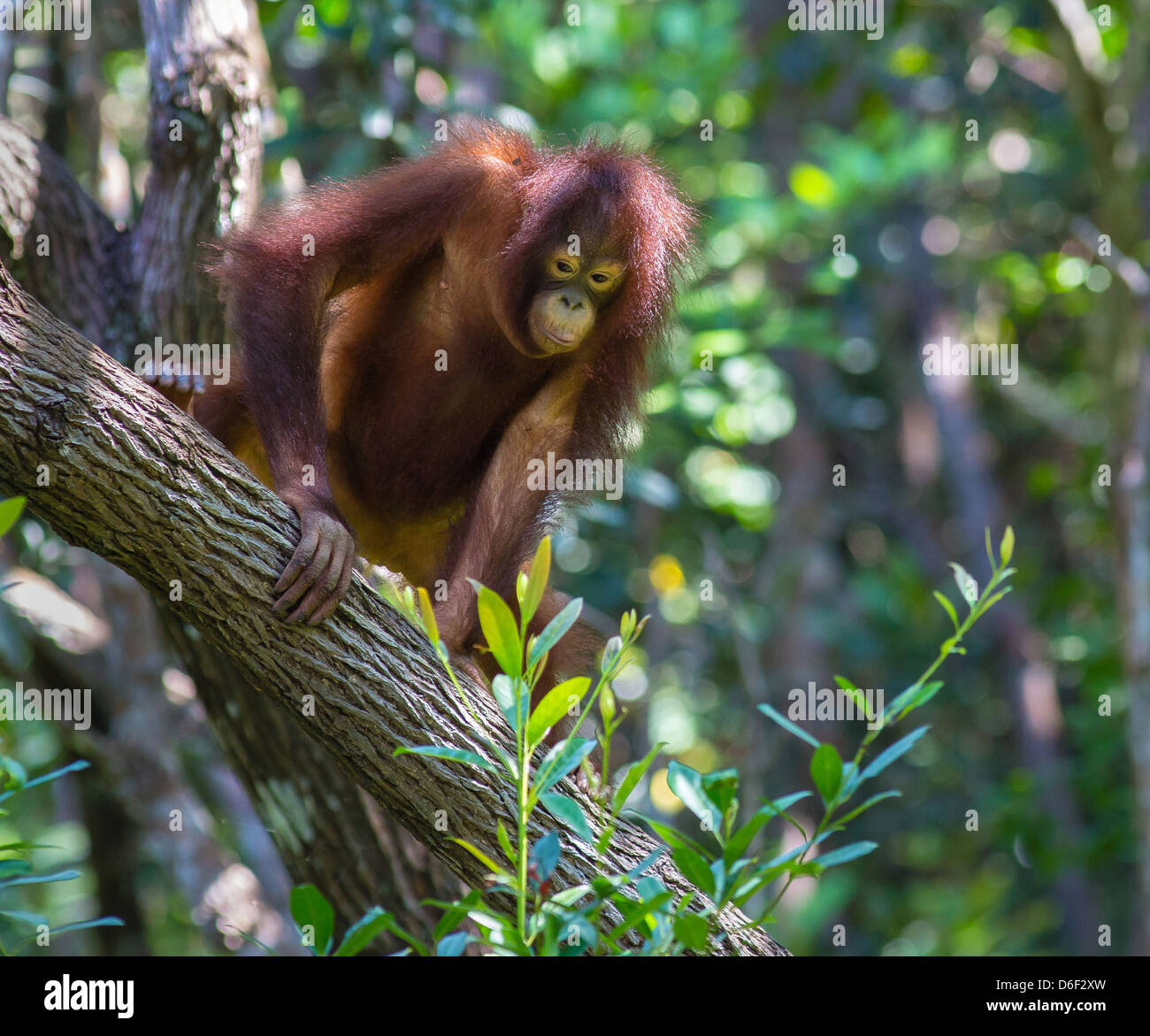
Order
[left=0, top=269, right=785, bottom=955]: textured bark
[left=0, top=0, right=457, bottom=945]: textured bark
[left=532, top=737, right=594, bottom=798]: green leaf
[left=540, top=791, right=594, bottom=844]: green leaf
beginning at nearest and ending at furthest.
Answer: [left=532, top=737, right=594, bottom=798]: green leaf < [left=540, top=791, right=594, bottom=844]: green leaf < [left=0, top=269, right=785, bottom=955]: textured bark < [left=0, top=0, right=457, bottom=945]: textured bark

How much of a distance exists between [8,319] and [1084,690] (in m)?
7.68

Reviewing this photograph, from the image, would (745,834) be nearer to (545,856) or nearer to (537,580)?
(545,856)

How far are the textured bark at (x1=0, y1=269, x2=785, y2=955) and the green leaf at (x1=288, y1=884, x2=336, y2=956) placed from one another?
19.9 inches

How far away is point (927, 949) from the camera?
7562mm

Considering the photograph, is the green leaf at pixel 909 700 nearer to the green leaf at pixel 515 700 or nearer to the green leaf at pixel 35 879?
the green leaf at pixel 515 700

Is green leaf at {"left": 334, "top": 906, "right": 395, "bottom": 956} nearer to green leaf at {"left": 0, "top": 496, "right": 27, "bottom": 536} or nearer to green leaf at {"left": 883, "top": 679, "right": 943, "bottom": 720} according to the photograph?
green leaf at {"left": 0, "top": 496, "right": 27, "bottom": 536}

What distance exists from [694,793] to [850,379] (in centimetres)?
707

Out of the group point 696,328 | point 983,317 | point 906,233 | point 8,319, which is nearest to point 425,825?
point 8,319

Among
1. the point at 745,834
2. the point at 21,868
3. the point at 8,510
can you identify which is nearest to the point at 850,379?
the point at 745,834

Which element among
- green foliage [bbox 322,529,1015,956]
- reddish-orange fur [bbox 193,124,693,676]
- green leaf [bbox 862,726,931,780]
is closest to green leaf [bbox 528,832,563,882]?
green foliage [bbox 322,529,1015,956]

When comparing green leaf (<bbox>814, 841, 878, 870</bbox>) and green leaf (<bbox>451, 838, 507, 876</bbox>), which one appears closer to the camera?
green leaf (<bbox>451, 838, 507, 876</bbox>)

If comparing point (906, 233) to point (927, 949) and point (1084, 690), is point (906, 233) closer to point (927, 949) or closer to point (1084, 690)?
point (1084, 690)

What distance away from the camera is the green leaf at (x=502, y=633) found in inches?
76.0

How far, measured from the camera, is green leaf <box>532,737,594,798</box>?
188cm
